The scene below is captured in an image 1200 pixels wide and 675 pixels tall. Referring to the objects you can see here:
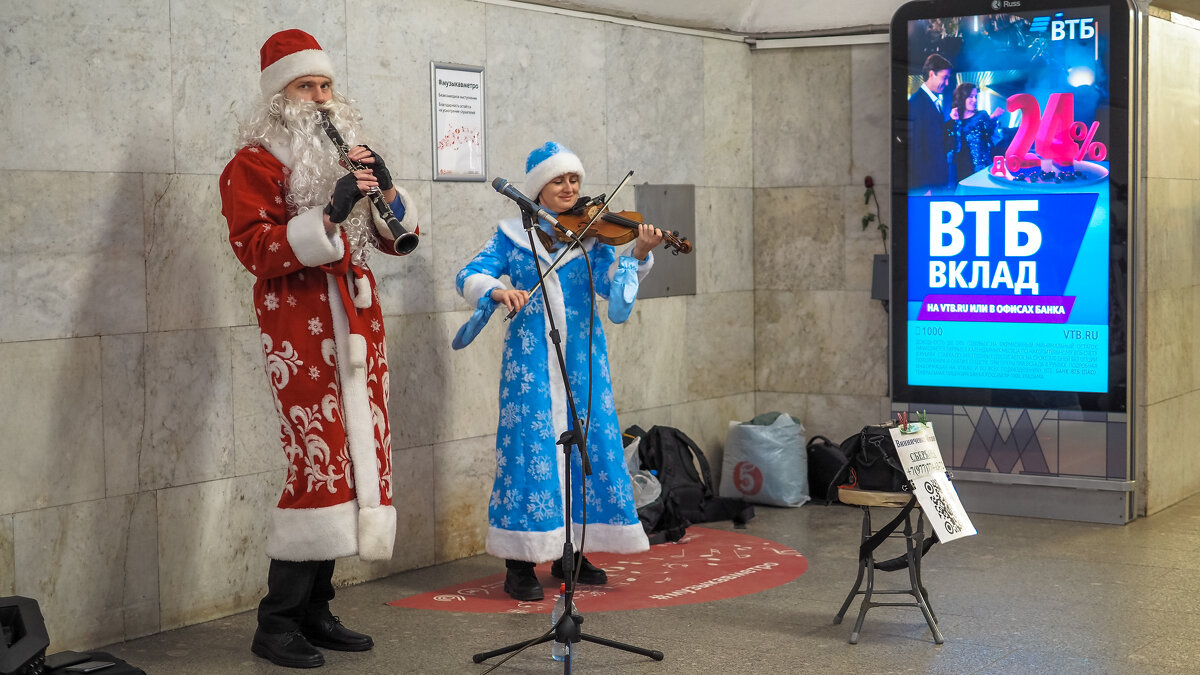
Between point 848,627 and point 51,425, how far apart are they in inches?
98.5

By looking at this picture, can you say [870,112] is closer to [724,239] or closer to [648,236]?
[724,239]

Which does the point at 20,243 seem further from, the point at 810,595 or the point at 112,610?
the point at 810,595

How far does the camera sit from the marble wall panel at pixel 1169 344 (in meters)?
6.12

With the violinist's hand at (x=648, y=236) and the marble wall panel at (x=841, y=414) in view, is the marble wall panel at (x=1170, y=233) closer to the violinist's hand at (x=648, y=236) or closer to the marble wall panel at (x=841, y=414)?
the marble wall panel at (x=841, y=414)

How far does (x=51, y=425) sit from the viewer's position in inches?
164

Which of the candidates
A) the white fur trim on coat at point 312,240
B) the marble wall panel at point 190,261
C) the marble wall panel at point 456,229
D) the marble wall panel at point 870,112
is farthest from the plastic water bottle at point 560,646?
the marble wall panel at point 870,112

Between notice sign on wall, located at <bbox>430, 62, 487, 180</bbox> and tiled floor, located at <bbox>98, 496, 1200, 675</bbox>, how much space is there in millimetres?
1547

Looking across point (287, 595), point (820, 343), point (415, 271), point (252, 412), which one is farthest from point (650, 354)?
point (287, 595)

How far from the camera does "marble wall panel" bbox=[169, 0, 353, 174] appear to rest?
449 cm

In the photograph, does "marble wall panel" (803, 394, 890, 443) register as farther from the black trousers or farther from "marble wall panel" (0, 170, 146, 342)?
"marble wall panel" (0, 170, 146, 342)

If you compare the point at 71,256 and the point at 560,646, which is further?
the point at 71,256

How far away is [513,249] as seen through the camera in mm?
4895

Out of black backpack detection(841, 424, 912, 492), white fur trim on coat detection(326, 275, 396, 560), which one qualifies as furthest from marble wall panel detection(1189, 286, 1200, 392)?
white fur trim on coat detection(326, 275, 396, 560)

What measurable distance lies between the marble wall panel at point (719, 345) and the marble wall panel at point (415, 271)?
5.75 feet
